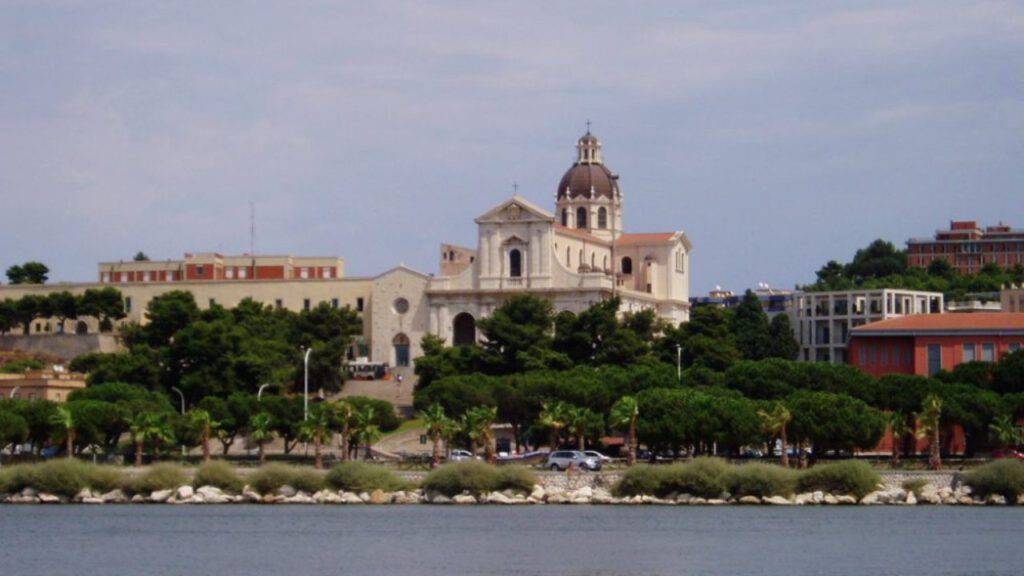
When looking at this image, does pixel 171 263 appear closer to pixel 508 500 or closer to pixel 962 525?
pixel 508 500

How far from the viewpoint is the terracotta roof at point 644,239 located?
13738 centimetres

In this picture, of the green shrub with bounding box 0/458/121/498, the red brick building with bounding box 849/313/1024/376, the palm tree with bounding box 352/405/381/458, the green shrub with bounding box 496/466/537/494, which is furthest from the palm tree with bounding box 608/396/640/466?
the red brick building with bounding box 849/313/1024/376

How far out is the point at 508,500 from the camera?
72375 millimetres

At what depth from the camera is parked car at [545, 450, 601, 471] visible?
80062 millimetres

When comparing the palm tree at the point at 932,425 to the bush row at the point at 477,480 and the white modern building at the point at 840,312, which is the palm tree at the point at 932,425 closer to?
the bush row at the point at 477,480

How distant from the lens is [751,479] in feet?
232

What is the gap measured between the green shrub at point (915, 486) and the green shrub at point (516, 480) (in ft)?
40.5

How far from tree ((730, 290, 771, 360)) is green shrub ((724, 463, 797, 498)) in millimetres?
56191

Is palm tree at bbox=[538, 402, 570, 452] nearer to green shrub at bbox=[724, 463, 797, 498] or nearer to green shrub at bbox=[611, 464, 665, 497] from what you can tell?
green shrub at bbox=[611, 464, 665, 497]

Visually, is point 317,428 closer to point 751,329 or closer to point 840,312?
point 751,329

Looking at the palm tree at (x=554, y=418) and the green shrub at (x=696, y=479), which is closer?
the green shrub at (x=696, y=479)

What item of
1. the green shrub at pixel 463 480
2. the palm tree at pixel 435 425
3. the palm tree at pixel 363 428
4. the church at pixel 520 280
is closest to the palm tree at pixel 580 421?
the palm tree at pixel 435 425

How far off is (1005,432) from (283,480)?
88.5 ft

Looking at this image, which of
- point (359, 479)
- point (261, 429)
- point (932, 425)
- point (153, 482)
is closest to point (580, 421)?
point (261, 429)
